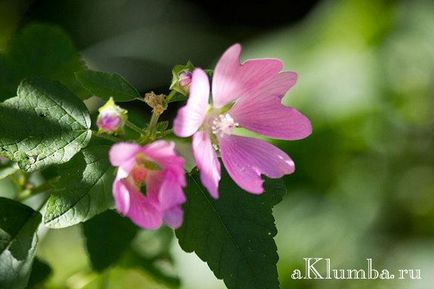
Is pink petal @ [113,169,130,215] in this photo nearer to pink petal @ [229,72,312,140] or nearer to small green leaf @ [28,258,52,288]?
pink petal @ [229,72,312,140]

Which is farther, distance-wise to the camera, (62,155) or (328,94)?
(328,94)

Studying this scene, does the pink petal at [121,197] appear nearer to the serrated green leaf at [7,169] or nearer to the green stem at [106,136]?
the green stem at [106,136]

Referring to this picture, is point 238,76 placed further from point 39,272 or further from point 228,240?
point 39,272

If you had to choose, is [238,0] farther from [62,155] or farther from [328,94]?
[62,155]

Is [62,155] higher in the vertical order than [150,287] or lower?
higher

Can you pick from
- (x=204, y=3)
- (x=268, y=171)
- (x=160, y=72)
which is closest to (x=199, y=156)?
(x=268, y=171)

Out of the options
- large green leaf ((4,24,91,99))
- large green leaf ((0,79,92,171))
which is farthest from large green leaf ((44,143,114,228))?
large green leaf ((4,24,91,99))
